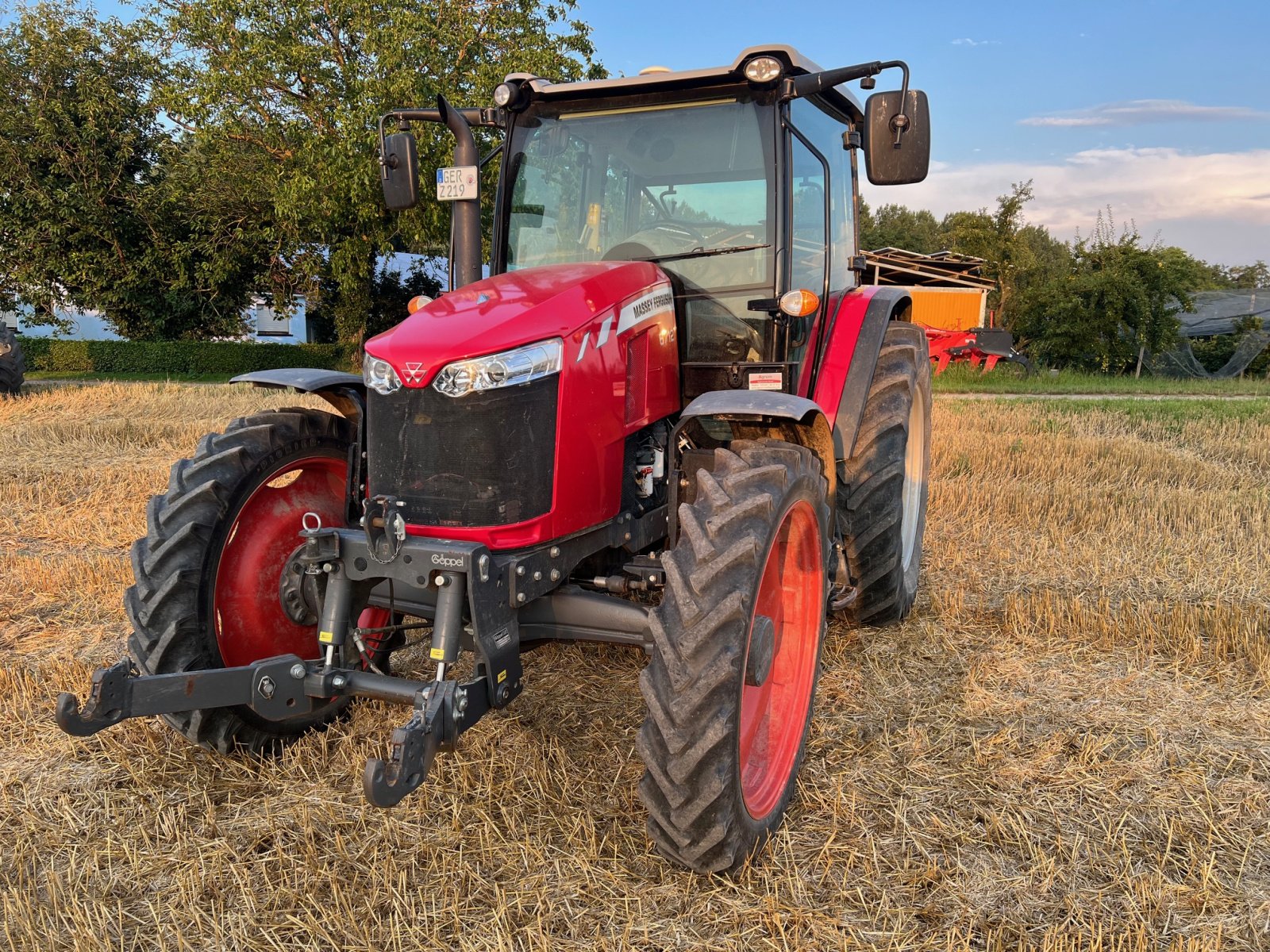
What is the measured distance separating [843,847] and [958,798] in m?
0.52

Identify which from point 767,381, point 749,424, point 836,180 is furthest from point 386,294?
point 749,424

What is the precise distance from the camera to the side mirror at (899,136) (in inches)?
128

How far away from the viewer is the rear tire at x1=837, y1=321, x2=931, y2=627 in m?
3.87

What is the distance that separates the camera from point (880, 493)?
3850 millimetres

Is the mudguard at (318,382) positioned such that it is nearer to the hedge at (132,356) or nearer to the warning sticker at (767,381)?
the warning sticker at (767,381)

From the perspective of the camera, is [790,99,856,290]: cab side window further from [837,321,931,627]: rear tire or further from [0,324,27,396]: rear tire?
[0,324,27,396]: rear tire

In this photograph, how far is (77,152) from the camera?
66.4 feet

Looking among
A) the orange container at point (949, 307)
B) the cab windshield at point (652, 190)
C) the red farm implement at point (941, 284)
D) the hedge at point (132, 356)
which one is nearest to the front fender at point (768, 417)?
the cab windshield at point (652, 190)

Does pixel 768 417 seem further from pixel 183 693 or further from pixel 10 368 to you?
pixel 10 368

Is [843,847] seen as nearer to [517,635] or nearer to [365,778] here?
[517,635]

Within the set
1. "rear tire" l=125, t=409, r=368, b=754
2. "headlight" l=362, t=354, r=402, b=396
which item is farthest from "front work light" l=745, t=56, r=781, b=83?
"rear tire" l=125, t=409, r=368, b=754

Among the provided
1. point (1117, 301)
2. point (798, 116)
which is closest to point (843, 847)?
point (798, 116)

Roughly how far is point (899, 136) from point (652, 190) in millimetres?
946

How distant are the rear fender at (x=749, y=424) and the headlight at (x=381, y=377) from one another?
88cm
